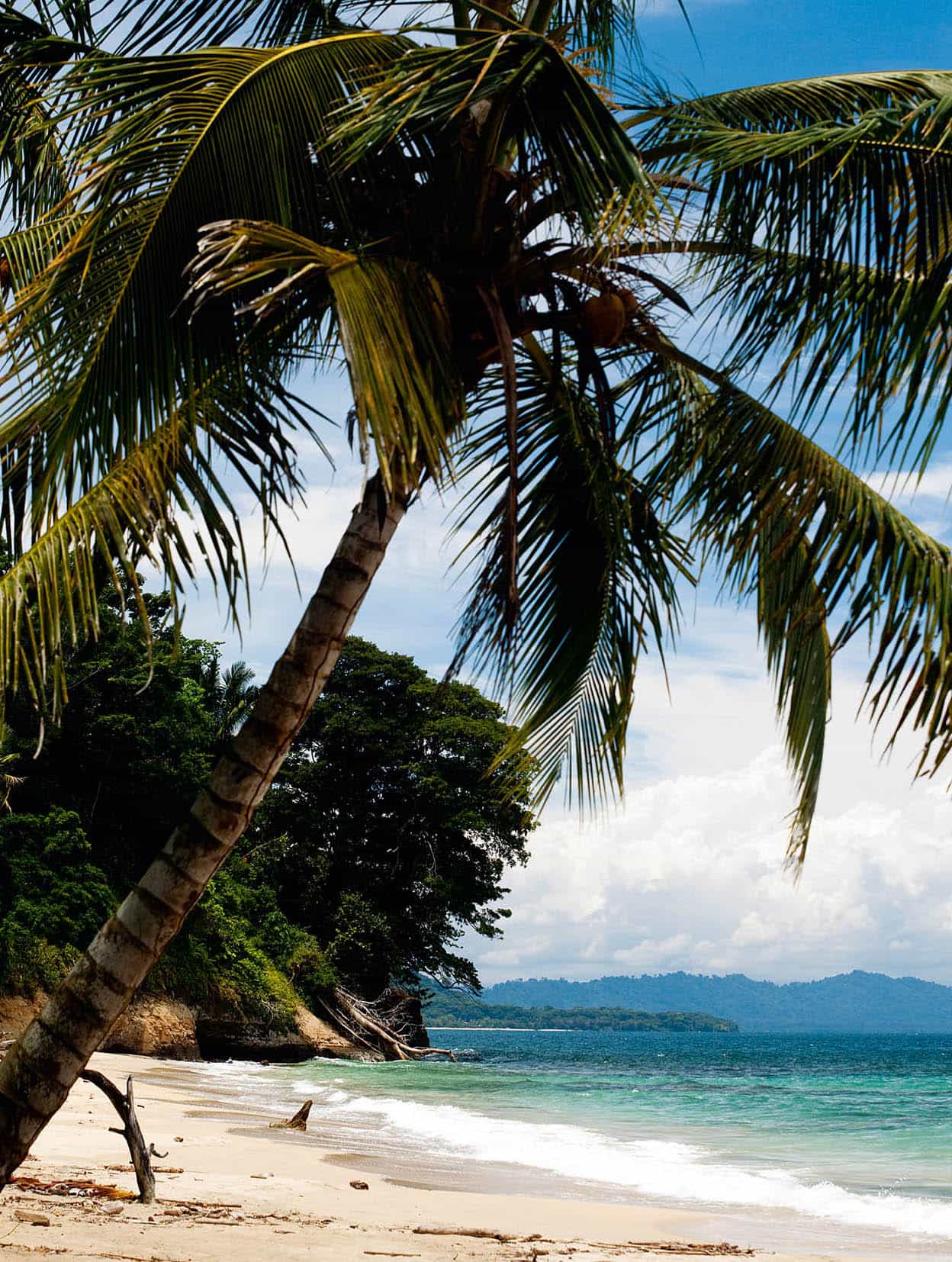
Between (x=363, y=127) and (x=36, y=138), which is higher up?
(x=36, y=138)

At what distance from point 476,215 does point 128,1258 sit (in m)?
4.42

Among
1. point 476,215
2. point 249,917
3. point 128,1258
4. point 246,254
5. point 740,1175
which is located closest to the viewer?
point 246,254

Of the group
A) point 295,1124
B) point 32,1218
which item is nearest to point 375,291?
point 32,1218

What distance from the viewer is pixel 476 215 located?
3.76m

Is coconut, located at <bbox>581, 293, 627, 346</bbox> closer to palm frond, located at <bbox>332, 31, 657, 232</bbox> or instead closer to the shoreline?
palm frond, located at <bbox>332, 31, 657, 232</bbox>

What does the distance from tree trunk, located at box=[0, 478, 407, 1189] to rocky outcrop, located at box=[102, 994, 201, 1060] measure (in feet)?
60.1

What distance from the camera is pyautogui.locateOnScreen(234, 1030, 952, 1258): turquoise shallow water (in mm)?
10734

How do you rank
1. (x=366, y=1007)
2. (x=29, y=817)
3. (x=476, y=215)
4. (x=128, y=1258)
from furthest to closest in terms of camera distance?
(x=366, y=1007) → (x=29, y=817) → (x=128, y=1258) → (x=476, y=215)

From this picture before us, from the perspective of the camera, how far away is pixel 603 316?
4.18m

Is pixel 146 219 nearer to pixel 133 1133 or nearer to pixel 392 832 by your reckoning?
pixel 133 1133

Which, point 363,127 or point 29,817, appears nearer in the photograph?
point 363,127

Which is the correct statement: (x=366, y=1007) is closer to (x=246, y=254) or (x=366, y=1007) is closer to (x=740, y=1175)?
(x=740, y=1175)

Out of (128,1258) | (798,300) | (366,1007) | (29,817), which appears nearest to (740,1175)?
(128,1258)

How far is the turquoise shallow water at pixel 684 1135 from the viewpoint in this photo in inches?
423
